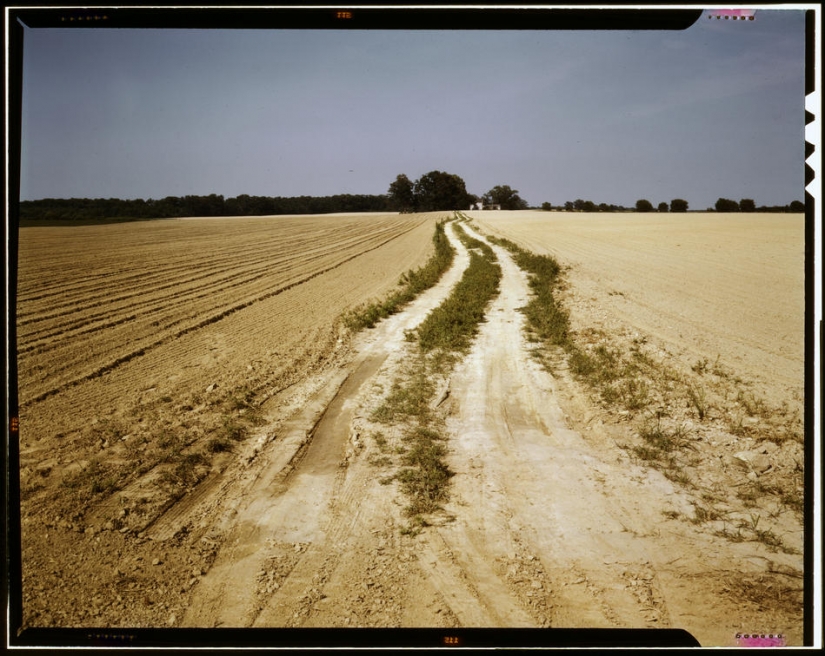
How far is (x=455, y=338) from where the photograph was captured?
8766mm

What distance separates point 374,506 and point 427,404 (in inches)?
85.7

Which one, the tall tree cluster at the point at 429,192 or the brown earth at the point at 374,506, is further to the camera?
the tall tree cluster at the point at 429,192

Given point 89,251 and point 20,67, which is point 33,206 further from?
point 89,251

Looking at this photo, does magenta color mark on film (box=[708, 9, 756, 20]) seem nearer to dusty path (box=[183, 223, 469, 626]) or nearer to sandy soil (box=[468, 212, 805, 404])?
sandy soil (box=[468, 212, 805, 404])

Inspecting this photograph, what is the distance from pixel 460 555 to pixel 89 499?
128 inches

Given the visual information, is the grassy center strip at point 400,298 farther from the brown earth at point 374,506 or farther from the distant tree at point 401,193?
the distant tree at point 401,193

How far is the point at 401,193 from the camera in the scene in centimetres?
476

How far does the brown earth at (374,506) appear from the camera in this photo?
2934 mm
